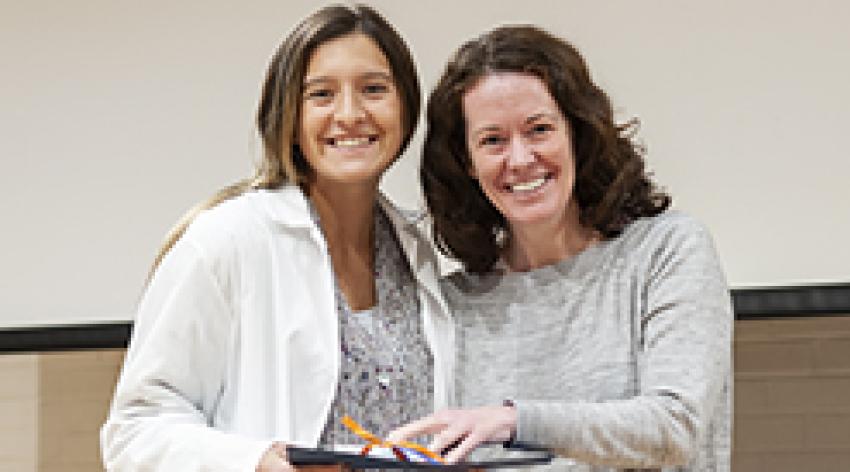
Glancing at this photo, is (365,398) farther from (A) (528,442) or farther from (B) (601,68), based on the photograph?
(B) (601,68)

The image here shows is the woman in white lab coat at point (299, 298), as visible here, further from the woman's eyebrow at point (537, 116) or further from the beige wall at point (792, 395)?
the beige wall at point (792, 395)

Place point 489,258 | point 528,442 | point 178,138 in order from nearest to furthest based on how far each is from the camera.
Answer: point 528,442 → point 489,258 → point 178,138

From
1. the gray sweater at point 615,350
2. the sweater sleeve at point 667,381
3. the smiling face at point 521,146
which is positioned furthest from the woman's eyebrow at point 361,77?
the sweater sleeve at point 667,381

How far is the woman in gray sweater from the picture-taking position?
1585mm

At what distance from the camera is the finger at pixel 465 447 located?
1.49 metres

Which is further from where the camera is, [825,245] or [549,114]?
[825,245]

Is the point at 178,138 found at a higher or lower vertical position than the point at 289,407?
higher

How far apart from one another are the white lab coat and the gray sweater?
0.82 feet

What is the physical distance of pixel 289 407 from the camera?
175cm

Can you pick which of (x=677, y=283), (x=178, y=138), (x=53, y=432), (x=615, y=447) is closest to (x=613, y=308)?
(x=677, y=283)

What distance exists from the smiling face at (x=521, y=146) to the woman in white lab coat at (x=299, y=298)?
0.45 ft

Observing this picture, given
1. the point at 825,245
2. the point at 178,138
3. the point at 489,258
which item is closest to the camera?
the point at 489,258

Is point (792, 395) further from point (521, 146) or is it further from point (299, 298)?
point (299, 298)

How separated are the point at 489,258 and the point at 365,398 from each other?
0.31 metres
